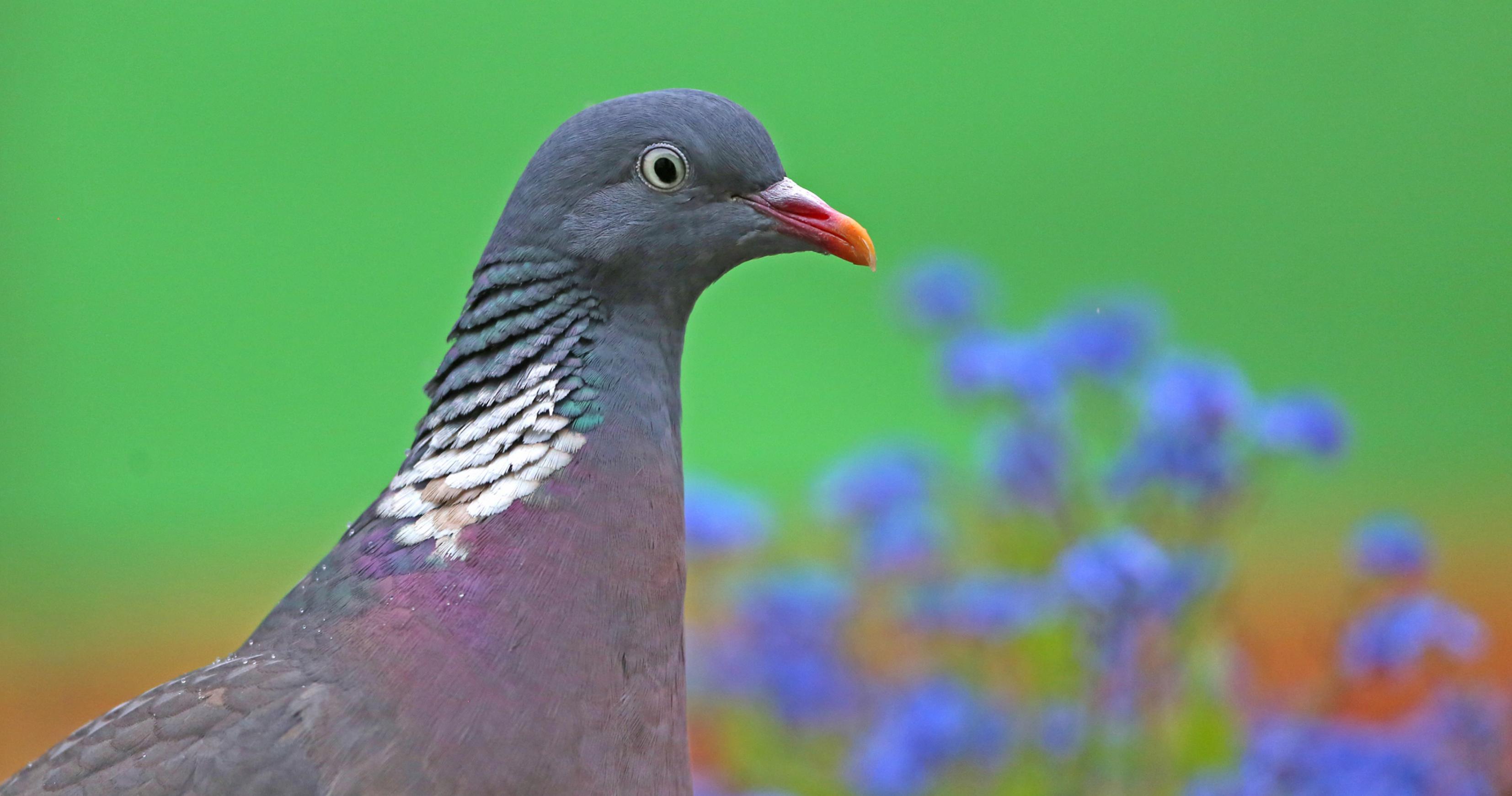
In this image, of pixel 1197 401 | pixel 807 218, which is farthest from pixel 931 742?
pixel 807 218

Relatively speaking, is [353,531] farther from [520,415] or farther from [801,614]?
[801,614]

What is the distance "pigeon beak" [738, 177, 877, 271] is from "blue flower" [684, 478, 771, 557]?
1163 millimetres

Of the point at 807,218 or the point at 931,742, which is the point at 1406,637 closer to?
the point at 931,742

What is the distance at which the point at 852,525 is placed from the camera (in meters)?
3.32

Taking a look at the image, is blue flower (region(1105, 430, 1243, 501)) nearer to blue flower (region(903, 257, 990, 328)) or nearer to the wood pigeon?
blue flower (region(903, 257, 990, 328))

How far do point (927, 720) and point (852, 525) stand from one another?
675mm

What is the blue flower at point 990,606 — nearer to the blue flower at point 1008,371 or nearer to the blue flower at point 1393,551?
the blue flower at point 1008,371

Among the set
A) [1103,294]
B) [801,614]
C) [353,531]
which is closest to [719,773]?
[801,614]

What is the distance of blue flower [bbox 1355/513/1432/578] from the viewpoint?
2730mm

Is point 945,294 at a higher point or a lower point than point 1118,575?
higher

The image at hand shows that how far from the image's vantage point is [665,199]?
1927 mm

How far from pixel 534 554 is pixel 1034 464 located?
1344 millimetres

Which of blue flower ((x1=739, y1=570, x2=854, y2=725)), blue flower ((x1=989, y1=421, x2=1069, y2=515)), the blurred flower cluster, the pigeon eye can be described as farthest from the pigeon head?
blue flower ((x1=739, y1=570, x2=854, y2=725))

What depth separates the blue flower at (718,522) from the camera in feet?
10.2
